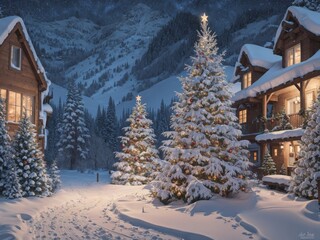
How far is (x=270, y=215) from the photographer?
34.5 ft

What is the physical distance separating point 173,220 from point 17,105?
15.1 meters

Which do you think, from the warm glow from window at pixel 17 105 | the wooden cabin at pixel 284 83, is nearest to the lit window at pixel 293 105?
the wooden cabin at pixel 284 83

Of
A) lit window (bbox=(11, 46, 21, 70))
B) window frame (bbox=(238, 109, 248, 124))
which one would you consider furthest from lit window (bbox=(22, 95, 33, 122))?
window frame (bbox=(238, 109, 248, 124))

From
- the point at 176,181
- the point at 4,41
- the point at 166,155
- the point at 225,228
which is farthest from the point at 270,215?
the point at 4,41

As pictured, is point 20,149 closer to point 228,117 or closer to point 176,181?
point 176,181

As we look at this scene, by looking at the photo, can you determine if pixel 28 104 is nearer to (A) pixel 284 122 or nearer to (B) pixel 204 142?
(B) pixel 204 142

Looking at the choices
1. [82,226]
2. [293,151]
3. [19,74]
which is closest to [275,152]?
[293,151]

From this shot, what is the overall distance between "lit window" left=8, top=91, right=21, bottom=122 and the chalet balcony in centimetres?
1716

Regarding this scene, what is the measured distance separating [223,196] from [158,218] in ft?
13.6

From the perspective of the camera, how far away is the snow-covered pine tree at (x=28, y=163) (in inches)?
661

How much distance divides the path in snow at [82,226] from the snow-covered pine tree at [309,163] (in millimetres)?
6201

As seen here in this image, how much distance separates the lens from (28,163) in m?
17.2

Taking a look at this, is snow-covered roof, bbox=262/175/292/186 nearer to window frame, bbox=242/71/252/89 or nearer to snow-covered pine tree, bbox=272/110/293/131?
snow-covered pine tree, bbox=272/110/293/131

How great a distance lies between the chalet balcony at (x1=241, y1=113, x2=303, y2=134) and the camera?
817 inches
